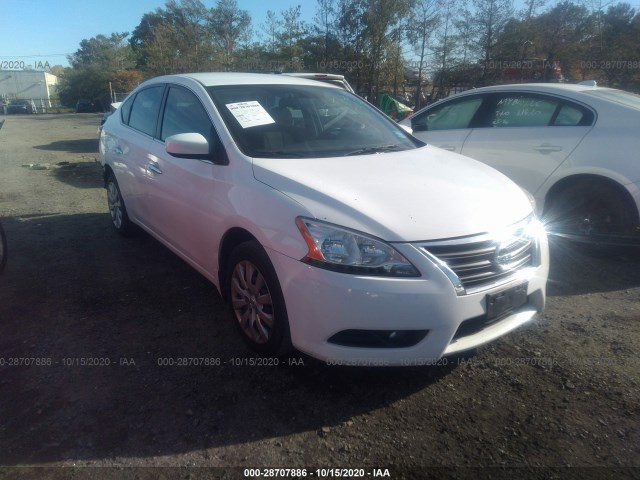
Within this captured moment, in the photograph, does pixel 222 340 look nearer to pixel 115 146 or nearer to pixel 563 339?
pixel 563 339

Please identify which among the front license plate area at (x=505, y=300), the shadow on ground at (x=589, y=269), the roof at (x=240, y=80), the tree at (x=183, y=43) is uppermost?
the tree at (x=183, y=43)

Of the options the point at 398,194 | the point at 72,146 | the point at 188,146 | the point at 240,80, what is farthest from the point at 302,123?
the point at 72,146

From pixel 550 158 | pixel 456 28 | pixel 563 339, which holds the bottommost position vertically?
pixel 563 339

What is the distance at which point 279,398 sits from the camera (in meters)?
2.60

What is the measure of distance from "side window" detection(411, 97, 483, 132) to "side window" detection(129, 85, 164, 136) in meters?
2.67

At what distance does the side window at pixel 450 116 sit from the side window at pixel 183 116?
256 centimetres

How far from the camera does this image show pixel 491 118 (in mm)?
5207

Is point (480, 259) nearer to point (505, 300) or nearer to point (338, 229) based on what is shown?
point (505, 300)

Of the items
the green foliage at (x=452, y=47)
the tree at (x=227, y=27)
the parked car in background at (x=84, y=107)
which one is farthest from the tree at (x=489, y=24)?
the parked car in background at (x=84, y=107)

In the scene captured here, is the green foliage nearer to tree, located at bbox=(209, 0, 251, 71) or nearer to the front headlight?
tree, located at bbox=(209, 0, 251, 71)

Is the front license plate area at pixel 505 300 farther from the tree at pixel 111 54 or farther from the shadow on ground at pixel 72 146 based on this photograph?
the tree at pixel 111 54

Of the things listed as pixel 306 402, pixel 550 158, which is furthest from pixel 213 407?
pixel 550 158

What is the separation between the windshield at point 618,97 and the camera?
4379 millimetres

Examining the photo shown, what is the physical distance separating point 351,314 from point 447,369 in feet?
3.04
